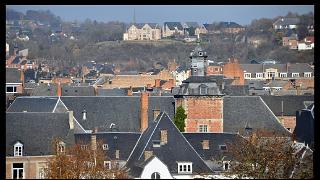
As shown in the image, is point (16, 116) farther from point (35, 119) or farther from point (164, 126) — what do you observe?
point (164, 126)

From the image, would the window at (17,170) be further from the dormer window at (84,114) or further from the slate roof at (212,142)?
the dormer window at (84,114)

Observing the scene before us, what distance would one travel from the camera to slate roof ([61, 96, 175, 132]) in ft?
116

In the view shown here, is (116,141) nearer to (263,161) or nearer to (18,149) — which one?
(18,149)

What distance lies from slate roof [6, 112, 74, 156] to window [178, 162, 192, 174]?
17.3 ft

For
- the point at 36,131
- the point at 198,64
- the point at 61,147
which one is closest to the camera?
the point at 61,147

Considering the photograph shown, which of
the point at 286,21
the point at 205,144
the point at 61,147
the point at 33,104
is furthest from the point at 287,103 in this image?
the point at 286,21

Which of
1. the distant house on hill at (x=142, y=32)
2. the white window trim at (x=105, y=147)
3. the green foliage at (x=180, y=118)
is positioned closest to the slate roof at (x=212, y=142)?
the white window trim at (x=105, y=147)

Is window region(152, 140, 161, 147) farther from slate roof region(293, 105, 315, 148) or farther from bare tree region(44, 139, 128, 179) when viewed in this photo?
slate roof region(293, 105, 315, 148)

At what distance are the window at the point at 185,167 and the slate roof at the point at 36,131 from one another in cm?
527

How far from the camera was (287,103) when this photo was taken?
43.8 meters

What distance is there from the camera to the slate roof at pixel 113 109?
35.5m

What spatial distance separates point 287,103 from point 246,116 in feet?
26.7
